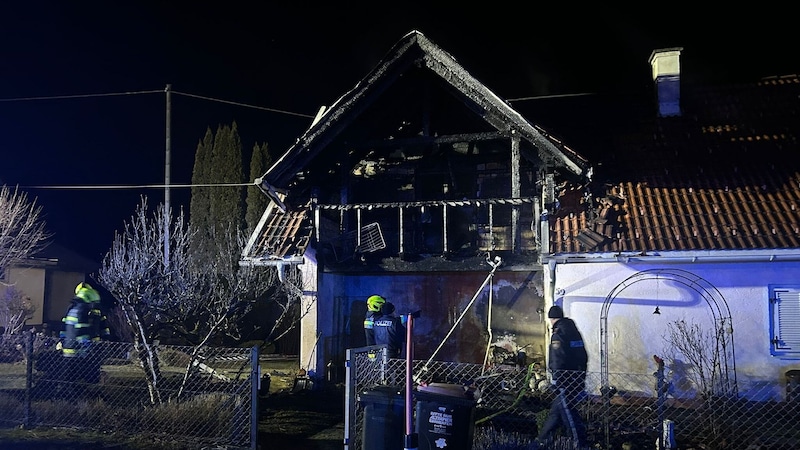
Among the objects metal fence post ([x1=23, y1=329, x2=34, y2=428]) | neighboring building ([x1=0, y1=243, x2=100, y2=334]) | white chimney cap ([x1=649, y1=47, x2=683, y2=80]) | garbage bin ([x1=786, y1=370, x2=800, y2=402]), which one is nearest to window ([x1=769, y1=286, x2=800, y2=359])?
garbage bin ([x1=786, y1=370, x2=800, y2=402])

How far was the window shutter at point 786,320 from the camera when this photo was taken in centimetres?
980

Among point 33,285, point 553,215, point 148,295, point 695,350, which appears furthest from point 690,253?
point 33,285

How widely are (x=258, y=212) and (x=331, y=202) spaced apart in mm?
16205

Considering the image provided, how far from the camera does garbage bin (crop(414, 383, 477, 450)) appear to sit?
19.6 ft

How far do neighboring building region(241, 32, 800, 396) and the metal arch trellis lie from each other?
0.02 meters

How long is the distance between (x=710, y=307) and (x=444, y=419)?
20.5ft

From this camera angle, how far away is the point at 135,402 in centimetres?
894

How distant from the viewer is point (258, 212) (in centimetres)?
2856

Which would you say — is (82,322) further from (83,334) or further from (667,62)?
(667,62)

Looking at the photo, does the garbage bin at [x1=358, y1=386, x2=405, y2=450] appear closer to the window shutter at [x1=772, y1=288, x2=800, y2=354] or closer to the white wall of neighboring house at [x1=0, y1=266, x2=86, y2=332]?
the window shutter at [x1=772, y1=288, x2=800, y2=354]

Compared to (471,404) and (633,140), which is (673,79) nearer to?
(633,140)

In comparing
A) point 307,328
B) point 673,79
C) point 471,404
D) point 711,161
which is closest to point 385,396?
point 471,404

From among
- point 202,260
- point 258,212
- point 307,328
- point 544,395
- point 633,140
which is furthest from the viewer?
point 258,212

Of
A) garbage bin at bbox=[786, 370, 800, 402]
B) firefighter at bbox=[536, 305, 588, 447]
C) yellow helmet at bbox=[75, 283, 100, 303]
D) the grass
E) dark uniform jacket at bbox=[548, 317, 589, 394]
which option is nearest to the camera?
firefighter at bbox=[536, 305, 588, 447]
